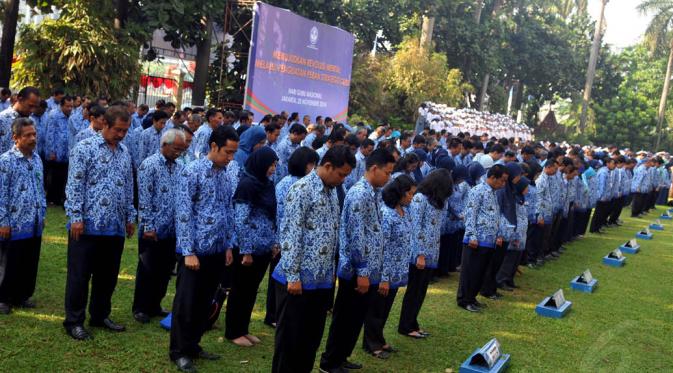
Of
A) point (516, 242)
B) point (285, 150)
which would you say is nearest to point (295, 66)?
point (285, 150)

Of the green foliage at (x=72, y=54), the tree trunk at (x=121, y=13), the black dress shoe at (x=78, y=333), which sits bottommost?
the black dress shoe at (x=78, y=333)

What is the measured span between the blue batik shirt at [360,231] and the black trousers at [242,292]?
98 centimetres

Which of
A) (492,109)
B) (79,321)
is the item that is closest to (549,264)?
(79,321)

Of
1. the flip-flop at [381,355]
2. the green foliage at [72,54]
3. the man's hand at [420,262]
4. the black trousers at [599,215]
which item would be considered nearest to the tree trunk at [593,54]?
the black trousers at [599,215]

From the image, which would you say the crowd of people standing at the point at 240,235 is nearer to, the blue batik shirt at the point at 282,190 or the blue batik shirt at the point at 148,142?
the blue batik shirt at the point at 282,190

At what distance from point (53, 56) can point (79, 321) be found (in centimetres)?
1091

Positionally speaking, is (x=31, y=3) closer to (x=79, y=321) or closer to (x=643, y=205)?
(x=79, y=321)

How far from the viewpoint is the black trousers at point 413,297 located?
6297mm

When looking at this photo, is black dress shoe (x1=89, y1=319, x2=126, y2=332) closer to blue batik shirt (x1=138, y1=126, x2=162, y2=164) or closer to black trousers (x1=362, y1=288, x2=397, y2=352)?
black trousers (x1=362, y1=288, x2=397, y2=352)

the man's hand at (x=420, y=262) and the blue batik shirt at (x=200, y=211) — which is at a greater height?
the blue batik shirt at (x=200, y=211)

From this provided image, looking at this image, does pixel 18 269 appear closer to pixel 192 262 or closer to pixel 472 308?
pixel 192 262

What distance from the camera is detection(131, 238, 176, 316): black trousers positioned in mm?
5652

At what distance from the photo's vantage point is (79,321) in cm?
516

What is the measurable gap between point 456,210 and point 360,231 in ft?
14.5
